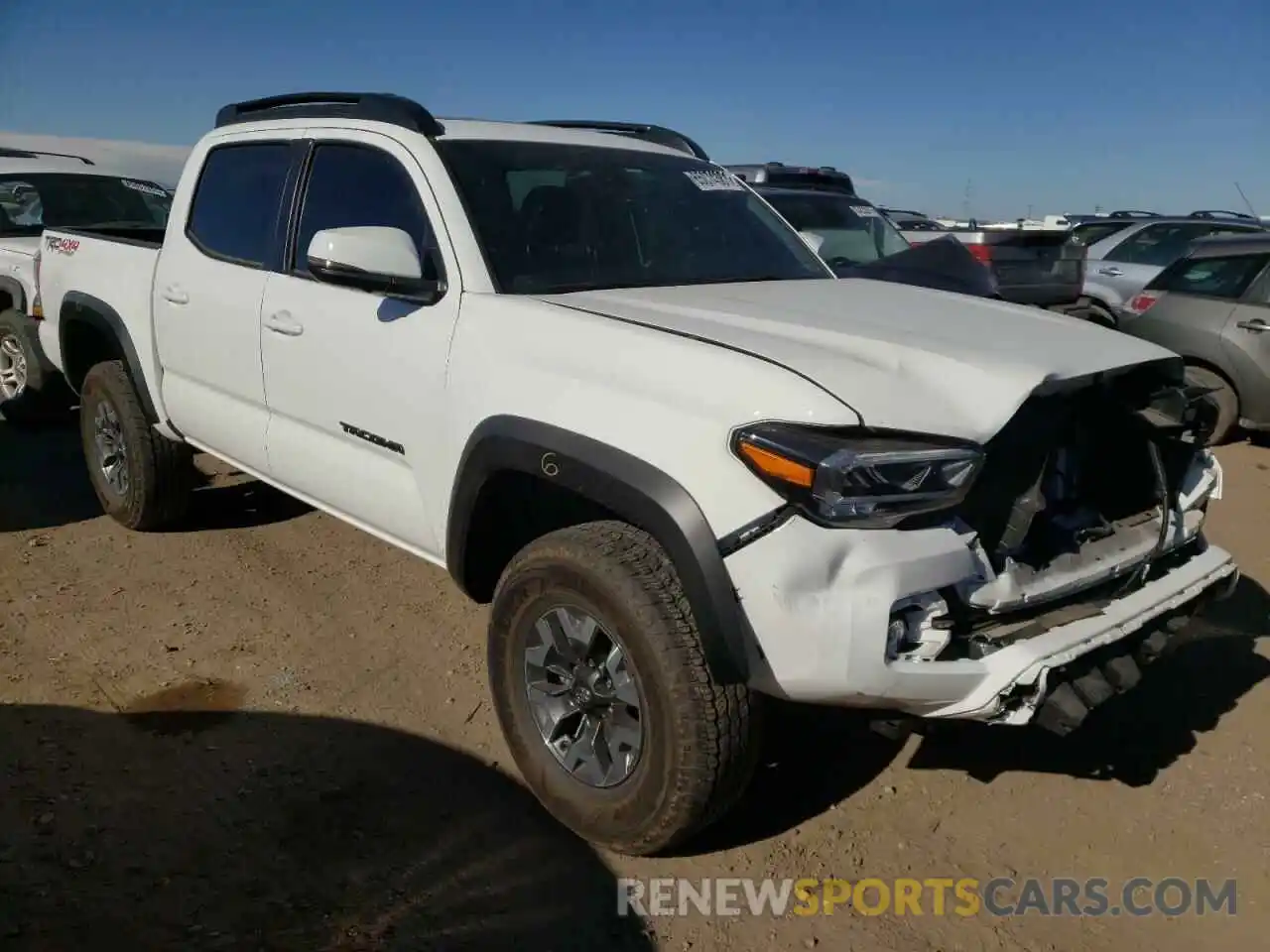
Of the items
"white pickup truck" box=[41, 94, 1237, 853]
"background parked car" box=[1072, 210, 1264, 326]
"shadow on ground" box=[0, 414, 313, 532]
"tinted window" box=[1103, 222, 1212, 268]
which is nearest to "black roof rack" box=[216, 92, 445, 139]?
"white pickup truck" box=[41, 94, 1237, 853]

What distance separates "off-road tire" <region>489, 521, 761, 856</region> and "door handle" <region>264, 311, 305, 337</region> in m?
1.36

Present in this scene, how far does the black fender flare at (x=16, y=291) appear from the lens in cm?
686

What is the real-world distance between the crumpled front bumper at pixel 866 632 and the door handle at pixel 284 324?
2.04m

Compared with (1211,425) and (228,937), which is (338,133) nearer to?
(228,937)

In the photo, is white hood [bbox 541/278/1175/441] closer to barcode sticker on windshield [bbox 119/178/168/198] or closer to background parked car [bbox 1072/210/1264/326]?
barcode sticker on windshield [bbox 119/178/168/198]

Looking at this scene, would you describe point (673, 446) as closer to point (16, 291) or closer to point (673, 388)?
point (673, 388)

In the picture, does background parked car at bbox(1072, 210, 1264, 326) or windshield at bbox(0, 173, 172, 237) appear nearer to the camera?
windshield at bbox(0, 173, 172, 237)

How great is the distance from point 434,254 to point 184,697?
1774 millimetres

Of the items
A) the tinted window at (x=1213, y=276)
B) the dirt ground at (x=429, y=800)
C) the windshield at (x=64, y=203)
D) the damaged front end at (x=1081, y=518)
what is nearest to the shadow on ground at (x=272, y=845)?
the dirt ground at (x=429, y=800)

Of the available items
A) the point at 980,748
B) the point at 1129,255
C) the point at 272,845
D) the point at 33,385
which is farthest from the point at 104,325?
the point at 1129,255

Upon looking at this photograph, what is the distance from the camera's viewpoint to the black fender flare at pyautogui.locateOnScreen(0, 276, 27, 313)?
686 centimetres

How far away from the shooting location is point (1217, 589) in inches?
115

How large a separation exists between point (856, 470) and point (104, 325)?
405 centimetres

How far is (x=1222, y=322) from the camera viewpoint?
718 centimetres
